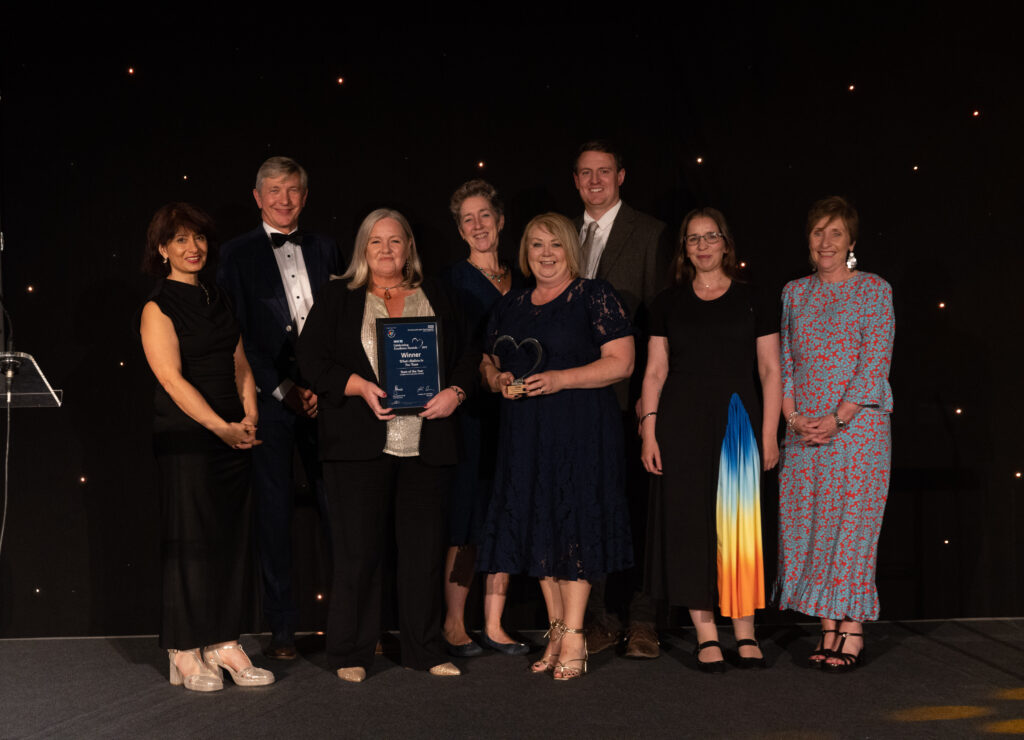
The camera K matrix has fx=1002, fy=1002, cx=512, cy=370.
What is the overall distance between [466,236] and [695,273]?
0.91 m

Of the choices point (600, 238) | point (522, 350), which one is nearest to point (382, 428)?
point (522, 350)

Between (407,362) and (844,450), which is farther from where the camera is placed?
(844,450)

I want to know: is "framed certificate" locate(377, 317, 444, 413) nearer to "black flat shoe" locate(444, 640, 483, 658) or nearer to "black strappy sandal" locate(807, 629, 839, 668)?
"black flat shoe" locate(444, 640, 483, 658)

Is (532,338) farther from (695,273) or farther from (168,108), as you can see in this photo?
(168,108)

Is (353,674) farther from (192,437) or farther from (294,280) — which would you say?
(294,280)

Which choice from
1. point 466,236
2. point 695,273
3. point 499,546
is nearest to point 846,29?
point 695,273

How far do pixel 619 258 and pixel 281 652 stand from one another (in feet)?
6.72

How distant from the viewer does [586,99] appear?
14.8ft

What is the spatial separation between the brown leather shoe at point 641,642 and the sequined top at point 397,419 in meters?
1.15

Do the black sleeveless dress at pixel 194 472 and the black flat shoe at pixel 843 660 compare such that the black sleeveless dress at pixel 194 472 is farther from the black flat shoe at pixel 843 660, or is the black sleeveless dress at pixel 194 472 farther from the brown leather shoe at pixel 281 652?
the black flat shoe at pixel 843 660

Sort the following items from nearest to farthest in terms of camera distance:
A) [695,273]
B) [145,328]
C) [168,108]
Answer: [145,328] → [695,273] → [168,108]

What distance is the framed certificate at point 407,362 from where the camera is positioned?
11.5ft

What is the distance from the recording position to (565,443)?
3582 mm

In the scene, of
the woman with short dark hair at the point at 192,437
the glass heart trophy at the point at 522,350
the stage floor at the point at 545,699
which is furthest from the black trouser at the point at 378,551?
the glass heart trophy at the point at 522,350
